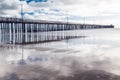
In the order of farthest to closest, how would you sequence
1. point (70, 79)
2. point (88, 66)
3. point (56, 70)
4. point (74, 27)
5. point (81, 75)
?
point (74, 27) → point (88, 66) → point (56, 70) → point (81, 75) → point (70, 79)

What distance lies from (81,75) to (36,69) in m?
2.49

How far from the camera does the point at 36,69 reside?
415 inches

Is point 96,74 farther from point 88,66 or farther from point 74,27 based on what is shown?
point 74,27

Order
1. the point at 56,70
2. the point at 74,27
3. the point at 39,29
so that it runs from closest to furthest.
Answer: the point at 56,70, the point at 39,29, the point at 74,27

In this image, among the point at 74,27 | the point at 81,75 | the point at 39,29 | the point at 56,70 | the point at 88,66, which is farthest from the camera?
the point at 74,27

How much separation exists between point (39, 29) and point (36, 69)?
7964 cm

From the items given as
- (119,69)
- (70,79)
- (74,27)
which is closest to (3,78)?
(70,79)

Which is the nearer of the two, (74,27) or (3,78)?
(3,78)

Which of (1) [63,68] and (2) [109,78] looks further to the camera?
(1) [63,68]

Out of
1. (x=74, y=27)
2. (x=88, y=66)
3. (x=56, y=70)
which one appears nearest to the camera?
(x=56, y=70)

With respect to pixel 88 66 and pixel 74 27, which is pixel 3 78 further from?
pixel 74 27

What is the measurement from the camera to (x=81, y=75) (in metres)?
9.34

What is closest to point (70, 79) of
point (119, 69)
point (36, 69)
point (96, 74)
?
point (96, 74)

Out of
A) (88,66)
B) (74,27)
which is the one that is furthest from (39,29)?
(88,66)
